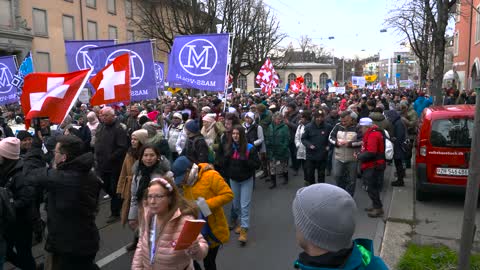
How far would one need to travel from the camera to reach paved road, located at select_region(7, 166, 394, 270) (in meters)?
5.17

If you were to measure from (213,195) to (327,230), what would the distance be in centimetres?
242

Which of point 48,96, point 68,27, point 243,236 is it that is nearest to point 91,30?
point 68,27

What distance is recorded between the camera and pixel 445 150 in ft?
23.2

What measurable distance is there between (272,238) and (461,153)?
3.53 meters

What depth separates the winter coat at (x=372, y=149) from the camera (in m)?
6.67

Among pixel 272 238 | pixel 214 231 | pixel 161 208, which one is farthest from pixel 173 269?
Result: pixel 272 238

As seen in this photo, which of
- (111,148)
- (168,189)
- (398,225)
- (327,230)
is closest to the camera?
(327,230)

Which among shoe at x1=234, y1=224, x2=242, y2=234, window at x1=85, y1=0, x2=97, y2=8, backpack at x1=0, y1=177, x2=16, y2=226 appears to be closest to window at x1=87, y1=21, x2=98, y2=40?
window at x1=85, y1=0, x2=97, y2=8

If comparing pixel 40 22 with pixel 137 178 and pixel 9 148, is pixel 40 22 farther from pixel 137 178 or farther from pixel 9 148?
pixel 137 178

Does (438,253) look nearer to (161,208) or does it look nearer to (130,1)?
(161,208)

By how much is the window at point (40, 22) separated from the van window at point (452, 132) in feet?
99.9

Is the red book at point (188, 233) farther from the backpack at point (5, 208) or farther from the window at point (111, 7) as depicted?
the window at point (111, 7)

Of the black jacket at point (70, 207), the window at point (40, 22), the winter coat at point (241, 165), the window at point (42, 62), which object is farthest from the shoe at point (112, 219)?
the window at point (40, 22)

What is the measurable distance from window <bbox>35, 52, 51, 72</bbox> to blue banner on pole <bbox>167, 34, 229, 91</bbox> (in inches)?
1011
